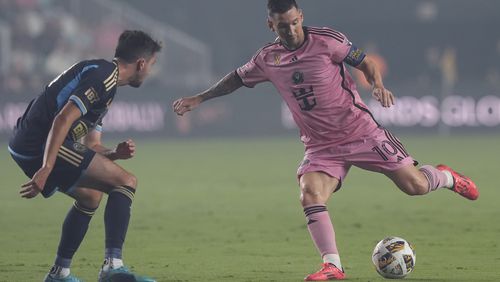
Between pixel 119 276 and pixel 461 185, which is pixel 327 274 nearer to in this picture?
pixel 119 276

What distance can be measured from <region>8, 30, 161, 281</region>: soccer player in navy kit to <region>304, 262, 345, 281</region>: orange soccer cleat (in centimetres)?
117

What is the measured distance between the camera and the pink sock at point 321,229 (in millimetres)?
7996

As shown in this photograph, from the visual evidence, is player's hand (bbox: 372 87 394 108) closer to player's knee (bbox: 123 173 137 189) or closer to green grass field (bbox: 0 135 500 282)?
green grass field (bbox: 0 135 500 282)

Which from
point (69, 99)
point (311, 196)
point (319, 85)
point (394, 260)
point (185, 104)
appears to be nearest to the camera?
point (69, 99)

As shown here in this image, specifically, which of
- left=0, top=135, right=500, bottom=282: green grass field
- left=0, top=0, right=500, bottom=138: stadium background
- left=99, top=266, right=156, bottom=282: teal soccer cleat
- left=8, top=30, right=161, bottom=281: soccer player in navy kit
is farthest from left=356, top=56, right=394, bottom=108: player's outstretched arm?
left=0, top=0, right=500, bottom=138: stadium background

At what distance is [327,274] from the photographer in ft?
25.3

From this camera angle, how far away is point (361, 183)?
16875 millimetres

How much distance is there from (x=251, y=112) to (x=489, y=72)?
798cm

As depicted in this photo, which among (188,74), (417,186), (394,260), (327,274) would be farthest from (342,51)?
(188,74)

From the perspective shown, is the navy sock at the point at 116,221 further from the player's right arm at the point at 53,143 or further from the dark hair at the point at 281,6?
the dark hair at the point at 281,6

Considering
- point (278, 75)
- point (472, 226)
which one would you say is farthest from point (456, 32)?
point (278, 75)

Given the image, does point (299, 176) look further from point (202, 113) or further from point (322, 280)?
point (202, 113)

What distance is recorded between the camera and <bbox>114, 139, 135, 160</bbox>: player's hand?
25.4ft

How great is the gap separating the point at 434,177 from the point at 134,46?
3.03 metres
